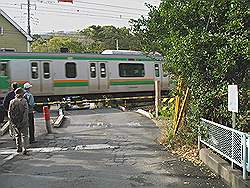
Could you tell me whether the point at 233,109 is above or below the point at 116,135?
above

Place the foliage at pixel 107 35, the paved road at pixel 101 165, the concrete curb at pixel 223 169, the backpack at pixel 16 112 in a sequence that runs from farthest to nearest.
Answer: the foliage at pixel 107 35
the backpack at pixel 16 112
the paved road at pixel 101 165
the concrete curb at pixel 223 169

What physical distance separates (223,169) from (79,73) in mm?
16725

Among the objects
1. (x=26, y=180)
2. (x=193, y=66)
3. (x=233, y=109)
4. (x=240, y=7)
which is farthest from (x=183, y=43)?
(x=26, y=180)

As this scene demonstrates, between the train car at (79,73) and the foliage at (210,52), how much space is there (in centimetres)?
1098

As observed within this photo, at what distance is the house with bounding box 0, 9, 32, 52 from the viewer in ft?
123

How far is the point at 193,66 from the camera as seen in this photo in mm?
8227

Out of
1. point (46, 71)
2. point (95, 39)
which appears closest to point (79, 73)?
point (46, 71)

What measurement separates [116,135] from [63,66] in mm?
10480

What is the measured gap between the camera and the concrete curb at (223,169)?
6032 millimetres

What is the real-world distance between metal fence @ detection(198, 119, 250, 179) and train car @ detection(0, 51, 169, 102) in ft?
38.8

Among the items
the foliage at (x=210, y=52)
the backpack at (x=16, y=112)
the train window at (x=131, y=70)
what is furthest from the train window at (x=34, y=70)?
the foliage at (x=210, y=52)

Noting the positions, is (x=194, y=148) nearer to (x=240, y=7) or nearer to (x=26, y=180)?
(x=240, y=7)

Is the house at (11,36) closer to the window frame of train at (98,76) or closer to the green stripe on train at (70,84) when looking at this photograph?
the window frame of train at (98,76)

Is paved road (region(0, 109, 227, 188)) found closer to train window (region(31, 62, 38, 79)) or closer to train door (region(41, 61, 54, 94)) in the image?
train window (region(31, 62, 38, 79))
